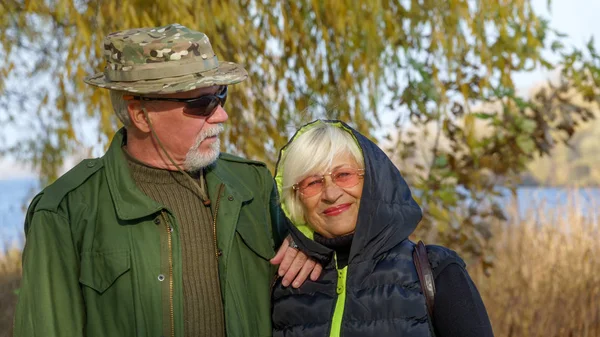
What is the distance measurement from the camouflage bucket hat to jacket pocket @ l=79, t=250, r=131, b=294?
0.53 metres

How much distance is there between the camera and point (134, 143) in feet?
8.62

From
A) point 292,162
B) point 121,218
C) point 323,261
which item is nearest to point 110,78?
point 121,218

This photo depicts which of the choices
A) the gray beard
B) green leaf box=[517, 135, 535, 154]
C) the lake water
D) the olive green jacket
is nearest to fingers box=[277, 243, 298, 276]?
the olive green jacket

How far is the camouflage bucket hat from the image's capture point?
2547 millimetres

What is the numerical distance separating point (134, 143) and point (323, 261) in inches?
29.3

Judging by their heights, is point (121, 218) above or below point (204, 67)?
below

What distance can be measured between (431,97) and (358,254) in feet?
8.75

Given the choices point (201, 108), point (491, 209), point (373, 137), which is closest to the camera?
point (201, 108)

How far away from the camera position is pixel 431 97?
4832 mm

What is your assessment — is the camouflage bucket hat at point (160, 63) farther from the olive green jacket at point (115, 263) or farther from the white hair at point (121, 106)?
the olive green jacket at point (115, 263)

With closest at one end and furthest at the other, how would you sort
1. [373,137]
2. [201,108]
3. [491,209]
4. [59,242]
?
[59,242] < [201,108] < [373,137] < [491,209]

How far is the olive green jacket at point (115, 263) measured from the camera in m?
2.28

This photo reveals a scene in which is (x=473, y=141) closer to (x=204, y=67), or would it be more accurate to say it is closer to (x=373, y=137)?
(x=373, y=137)

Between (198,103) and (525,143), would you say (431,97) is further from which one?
(198,103)
